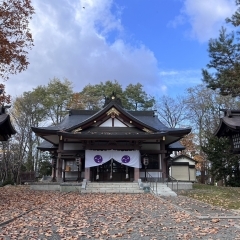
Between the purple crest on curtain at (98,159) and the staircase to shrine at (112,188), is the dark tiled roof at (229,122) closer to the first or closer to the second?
the staircase to shrine at (112,188)

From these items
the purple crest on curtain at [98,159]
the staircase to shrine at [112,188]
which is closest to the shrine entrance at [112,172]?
the purple crest on curtain at [98,159]

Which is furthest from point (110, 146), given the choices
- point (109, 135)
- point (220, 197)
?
point (220, 197)

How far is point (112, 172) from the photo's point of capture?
2234cm

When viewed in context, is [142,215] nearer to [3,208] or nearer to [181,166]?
[3,208]

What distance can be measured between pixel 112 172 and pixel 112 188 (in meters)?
3.62

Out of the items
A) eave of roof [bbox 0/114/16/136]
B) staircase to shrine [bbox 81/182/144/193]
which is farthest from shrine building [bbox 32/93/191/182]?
eave of roof [bbox 0/114/16/136]

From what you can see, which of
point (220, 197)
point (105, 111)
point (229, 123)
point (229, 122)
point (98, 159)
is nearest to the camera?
point (229, 123)

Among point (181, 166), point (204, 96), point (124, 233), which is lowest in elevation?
point (124, 233)

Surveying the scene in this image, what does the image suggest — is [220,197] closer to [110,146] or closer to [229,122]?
[229,122]

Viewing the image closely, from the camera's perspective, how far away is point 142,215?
357 inches

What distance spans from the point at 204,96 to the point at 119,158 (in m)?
17.1

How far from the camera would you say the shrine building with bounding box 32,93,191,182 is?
20.8 meters

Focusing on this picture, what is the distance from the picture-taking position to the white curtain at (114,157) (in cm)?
2092

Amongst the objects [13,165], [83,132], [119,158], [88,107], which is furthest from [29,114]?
[119,158]
